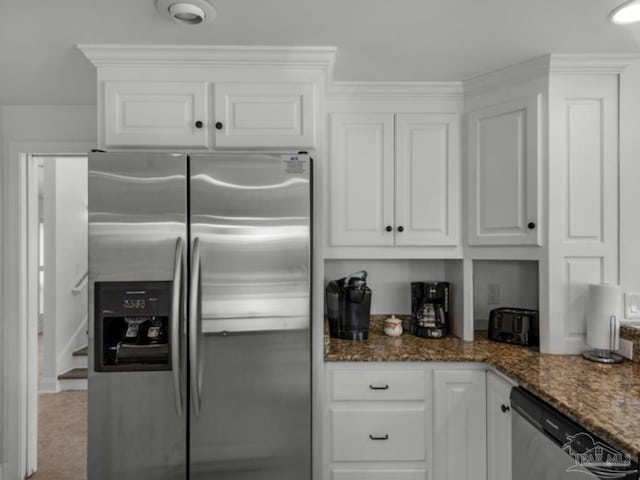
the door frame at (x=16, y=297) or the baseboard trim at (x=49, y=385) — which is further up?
the door frame at (x=16, y=297)

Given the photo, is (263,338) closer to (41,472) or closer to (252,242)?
(252,242)

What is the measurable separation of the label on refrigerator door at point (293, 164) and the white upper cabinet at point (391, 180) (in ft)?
A: 1.75

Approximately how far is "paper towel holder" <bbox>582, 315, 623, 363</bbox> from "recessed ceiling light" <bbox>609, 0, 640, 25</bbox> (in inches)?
50.3

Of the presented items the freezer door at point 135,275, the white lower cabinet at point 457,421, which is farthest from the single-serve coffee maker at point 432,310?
the freezer door at point 135,275

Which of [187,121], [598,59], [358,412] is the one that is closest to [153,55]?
[187,121]

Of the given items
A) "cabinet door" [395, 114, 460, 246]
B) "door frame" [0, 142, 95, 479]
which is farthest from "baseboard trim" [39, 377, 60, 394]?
"cabinet door" [395, 114, 460, 246]

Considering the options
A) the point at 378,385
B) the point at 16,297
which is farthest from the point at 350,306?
the point at 16,297

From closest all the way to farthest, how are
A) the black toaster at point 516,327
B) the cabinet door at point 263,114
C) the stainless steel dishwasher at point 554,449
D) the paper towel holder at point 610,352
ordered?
the stainless steel dishwasher at point 554,449 → the paper towel holder at point 610,352 → the cabinet door at point 263,114 → the black toaster at point 516,327

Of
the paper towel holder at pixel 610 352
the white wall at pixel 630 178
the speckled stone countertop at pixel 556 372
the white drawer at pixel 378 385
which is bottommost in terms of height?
the white drawer at pixel 378 385

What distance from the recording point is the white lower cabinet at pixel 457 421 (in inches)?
79.5

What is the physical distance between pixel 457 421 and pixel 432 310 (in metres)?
0.62

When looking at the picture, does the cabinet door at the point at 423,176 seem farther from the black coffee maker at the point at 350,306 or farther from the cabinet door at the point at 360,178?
the black coffee maker at the point at 350,306

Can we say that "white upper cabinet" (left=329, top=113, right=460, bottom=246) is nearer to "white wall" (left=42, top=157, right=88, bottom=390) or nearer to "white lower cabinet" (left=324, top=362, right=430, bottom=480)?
"white lower cabinet" (left=324, top=362, right=430, bottom=480)

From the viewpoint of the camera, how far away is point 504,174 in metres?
2.18
